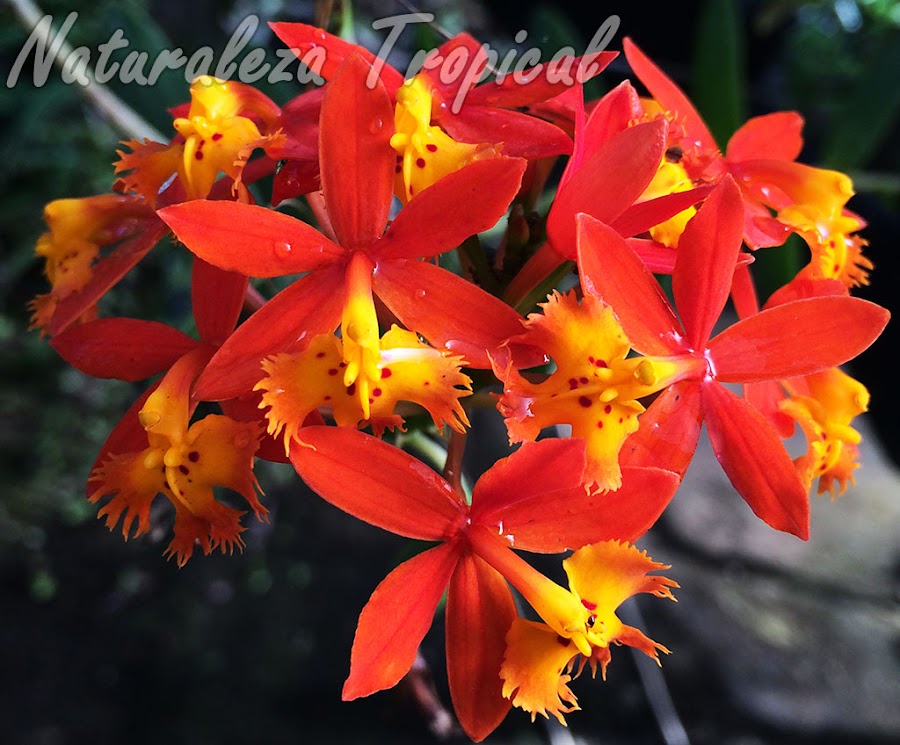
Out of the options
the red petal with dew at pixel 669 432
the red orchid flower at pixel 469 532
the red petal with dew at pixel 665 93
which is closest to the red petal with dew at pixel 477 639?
the red orchid flower at pixel 469 532

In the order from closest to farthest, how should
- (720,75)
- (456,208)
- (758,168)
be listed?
(456,208) → (758,168) → (720,75)

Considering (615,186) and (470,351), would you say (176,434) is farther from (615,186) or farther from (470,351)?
(615,186)

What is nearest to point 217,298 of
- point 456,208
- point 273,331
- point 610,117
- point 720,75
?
point 273,331

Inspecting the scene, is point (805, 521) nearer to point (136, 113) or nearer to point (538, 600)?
point (538, 600)

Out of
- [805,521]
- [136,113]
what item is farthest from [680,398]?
[136,113]

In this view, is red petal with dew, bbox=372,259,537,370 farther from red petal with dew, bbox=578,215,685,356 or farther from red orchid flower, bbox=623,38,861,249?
red orchid flower, bbox=623,38,861,249

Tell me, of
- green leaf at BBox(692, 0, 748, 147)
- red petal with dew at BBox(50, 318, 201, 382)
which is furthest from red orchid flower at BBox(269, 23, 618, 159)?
green leaf at BBox(692, 0, 748, 147)

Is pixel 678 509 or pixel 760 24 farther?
pixel 678 509
